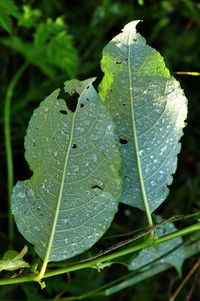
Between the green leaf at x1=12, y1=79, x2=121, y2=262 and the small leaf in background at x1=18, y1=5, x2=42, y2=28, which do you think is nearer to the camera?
the green leaf at x1=12, y1=79, x2=121, y2=262

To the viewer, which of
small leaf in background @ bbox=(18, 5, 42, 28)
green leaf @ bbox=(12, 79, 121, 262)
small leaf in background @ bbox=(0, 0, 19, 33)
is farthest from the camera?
small leaf in background @ bbox=(18, 5, 42, 28)

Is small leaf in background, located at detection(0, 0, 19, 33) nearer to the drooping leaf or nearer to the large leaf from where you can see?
the drooping leaf

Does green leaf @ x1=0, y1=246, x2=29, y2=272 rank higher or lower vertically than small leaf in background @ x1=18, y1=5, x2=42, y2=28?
lower

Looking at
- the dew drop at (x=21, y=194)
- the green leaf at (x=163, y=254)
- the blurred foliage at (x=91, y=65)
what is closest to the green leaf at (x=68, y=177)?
the dew drop at (x=21, y=194)

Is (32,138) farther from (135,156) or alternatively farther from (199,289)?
(199,289)

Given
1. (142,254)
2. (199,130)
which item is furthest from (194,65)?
(142,254)

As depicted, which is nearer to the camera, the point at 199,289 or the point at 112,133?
the point at 112,133

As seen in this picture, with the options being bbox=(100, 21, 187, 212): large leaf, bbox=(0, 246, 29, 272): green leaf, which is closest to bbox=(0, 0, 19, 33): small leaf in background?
bbox=(100, 21, 187, 212): large leaf
